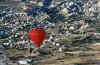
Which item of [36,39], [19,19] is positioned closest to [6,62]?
[36,39]

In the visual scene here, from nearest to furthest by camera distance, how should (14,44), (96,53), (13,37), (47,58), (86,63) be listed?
(86,63) < (47,58) < (96,53) < (14,44) < (13,37)

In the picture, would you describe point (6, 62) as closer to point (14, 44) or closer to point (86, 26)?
point (14, 44)

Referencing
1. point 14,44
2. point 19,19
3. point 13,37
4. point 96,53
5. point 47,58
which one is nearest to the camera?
point 47,58

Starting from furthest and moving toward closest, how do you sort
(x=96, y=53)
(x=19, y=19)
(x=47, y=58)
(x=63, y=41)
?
1. (x=19, y=19)
2. (x=63, y=41)
3. (x=96, y=53)
4. (x=47, y=58)

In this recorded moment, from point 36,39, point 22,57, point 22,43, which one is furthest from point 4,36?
point 36,39

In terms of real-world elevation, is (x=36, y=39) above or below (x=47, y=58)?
above

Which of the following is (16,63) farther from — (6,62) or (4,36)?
(4,36)

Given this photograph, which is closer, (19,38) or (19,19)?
(19,38)

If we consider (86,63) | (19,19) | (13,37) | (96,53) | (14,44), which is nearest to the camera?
(86,63)

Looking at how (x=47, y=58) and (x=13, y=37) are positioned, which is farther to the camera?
(x=13, y=37)
